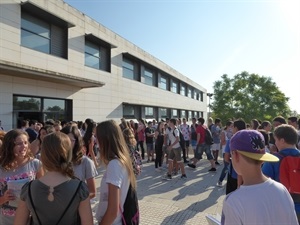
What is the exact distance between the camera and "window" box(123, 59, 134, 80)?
21459 mm

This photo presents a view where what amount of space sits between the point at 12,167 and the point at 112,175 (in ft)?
4.16

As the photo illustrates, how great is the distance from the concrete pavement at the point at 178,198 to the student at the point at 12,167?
113 inches

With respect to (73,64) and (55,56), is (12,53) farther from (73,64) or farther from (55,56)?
(73,64)

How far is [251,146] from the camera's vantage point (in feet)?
5.29

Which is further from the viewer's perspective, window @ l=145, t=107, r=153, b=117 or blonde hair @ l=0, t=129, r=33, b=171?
window @ l=145, t=107, r=153, b=117

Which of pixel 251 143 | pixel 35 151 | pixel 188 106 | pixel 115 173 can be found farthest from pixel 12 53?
pixel 188 106

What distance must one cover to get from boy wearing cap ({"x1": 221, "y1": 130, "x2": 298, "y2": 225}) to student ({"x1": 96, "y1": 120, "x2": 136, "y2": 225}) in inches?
34.5

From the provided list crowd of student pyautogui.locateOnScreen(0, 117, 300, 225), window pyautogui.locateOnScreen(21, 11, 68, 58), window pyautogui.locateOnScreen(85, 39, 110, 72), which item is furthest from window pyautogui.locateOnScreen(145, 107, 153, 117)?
crowd of student pyautogui.locateOnScreen(0, 117, 300, 225)

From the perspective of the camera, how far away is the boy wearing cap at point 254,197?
1.43 metres

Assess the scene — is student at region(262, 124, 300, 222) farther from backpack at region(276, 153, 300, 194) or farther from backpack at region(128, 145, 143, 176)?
backpack at region(128, 145, 143, 176)

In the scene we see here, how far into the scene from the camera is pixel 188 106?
4159 centimetres

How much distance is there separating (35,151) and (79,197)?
2.95 metres

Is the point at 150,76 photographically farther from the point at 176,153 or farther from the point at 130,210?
the point at 130,210

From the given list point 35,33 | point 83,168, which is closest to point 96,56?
point 35,33
